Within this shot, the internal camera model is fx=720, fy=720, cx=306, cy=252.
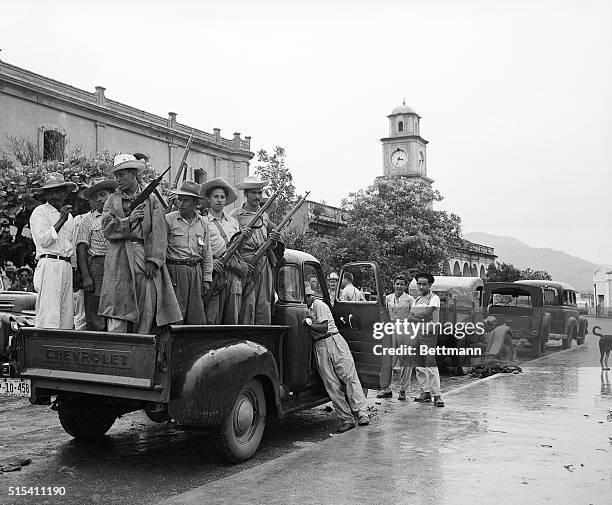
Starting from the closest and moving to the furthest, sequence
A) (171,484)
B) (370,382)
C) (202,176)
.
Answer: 1. (171,484)
2. (370,382)
3. (202,176)

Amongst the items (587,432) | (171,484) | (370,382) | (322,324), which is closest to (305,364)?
(322,324)

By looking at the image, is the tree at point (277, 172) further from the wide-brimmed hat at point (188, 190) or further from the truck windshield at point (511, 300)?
the wide-brimmed hat at point (188, 190)

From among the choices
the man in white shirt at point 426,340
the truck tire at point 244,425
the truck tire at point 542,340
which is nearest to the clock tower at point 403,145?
the truck tire at point 542,340

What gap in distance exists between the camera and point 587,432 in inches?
304

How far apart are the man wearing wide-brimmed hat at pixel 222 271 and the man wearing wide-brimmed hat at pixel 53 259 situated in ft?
4.49

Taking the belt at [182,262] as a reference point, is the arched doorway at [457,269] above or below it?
above

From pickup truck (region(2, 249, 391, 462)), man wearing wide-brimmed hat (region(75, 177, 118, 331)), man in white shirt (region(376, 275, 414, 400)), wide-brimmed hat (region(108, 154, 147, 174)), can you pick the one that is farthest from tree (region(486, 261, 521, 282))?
wide-brimmed hat (region(108, 154, 147, 174))

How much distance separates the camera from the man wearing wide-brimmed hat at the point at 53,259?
22.5 ft

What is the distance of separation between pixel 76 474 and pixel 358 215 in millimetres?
32969

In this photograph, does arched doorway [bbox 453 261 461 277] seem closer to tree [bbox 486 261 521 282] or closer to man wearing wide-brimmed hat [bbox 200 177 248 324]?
tree [bbox 486 261 521 282]

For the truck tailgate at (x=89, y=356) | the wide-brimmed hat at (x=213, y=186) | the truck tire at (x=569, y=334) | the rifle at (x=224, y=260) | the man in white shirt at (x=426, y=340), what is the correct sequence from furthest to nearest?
1. the truck tire at (x=569, y=334)
2. the man in white shirt at (x=426, y=340)
3. the wide-brimmed hat at (x=213, y=186)
4. the rifle at (x=224, y=260)
5. the truck tailgate at (x=89, y=356)

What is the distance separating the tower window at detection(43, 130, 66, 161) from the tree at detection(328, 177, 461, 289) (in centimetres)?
1341

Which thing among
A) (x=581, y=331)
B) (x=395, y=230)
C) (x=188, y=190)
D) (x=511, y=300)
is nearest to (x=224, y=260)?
(x=188, y=190)

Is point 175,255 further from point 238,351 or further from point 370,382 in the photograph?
point 370,382
